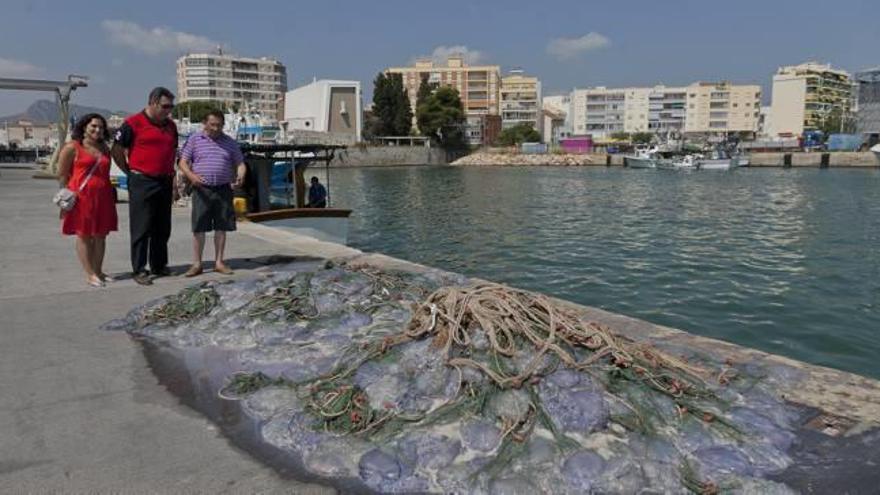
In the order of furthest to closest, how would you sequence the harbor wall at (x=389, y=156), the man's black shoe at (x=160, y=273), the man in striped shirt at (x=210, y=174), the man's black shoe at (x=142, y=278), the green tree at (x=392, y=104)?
the green tree at (x=392, y=104)
the harbor wall at (x=389, y=156)
the man's black shoe at (x=160, y=273)
the man in striped shirt at (x=210, y=174)
the man's black shoe at (x=142, y=278)

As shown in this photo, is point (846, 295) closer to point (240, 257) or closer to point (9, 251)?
point (240, 257)

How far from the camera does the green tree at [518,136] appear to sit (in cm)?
13100

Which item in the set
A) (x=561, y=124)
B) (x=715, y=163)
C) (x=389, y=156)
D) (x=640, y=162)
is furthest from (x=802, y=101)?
(x=389, y=156)

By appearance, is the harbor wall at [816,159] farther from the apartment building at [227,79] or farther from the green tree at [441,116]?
the apartment building at [227,79]

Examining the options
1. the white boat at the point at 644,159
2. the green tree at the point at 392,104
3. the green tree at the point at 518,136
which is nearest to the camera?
the white boat at the point at 644,159

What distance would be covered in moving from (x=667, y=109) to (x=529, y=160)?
65622 mm

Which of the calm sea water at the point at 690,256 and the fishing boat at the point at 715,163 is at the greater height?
the fishing boat at the point at 715,163

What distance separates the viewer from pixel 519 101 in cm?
15188

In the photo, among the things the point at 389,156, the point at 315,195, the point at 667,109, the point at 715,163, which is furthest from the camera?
the point at 667,109

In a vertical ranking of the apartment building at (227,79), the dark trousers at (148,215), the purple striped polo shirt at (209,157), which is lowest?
the dark trousers at (148,215)

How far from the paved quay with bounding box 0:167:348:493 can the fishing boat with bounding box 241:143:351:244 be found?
22.4 feet

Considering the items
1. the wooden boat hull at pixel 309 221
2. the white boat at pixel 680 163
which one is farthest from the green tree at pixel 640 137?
the wooden boat hull at pixel 309 221

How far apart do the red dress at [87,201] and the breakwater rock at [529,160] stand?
97375mm

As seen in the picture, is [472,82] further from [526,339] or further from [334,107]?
[526,339]
